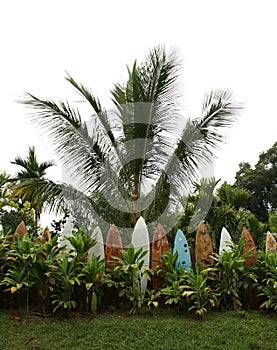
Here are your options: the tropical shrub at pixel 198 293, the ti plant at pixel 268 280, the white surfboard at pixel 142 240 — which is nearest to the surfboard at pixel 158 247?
the white surfboard at pixel 142 240

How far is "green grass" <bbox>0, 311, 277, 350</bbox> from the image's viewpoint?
4.16 metres

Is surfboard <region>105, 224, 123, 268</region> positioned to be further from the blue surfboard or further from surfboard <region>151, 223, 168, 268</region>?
the blue surfboard

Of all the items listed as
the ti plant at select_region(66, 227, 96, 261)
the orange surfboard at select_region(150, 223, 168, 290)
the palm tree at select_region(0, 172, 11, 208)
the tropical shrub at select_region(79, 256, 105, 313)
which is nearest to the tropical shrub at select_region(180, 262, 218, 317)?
the orange surfboard at select_region(150, 223, 168, 290)

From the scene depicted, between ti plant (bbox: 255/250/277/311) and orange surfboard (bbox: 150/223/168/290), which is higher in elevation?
orange surfboard (bbox: 150/223/168/290)

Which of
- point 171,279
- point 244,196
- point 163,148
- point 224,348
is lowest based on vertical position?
point 224,348

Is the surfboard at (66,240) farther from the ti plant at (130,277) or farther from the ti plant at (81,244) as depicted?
the ti plant at (130,277)

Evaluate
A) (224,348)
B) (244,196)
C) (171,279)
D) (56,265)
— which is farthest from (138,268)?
(244,196)

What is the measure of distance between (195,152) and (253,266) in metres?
2.87

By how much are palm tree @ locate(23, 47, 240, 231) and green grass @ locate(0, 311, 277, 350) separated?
3.10 meters

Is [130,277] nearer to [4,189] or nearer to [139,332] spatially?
[139,332]

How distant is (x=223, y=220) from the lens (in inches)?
368

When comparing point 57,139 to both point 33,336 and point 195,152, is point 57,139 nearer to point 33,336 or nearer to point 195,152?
point 195,152

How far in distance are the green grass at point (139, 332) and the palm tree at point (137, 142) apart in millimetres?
3097

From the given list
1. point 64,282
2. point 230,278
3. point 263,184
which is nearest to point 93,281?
point 64,282
